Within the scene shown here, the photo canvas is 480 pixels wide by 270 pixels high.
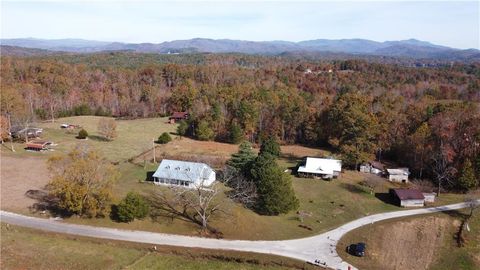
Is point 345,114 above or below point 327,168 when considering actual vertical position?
above

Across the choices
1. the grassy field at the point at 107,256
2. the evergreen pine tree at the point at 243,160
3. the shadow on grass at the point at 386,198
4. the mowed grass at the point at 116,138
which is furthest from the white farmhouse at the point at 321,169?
the mowed grass at the point at 116,138

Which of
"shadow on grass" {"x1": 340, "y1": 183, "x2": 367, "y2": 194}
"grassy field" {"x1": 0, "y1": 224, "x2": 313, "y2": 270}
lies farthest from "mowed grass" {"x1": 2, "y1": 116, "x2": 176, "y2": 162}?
"shadow on grass" {"x1": 340, "y1": 183, "x2": 367, "y2": 194}

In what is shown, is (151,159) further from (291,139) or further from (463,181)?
(463,181)

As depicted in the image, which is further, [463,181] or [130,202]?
[463,181]

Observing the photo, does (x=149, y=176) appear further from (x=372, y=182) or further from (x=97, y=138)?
(x=372, y=182)

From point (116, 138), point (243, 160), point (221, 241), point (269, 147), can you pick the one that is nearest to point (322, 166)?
point (269, 147)

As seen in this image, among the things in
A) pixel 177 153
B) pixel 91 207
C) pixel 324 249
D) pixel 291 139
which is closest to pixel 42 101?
pixel 177 153
